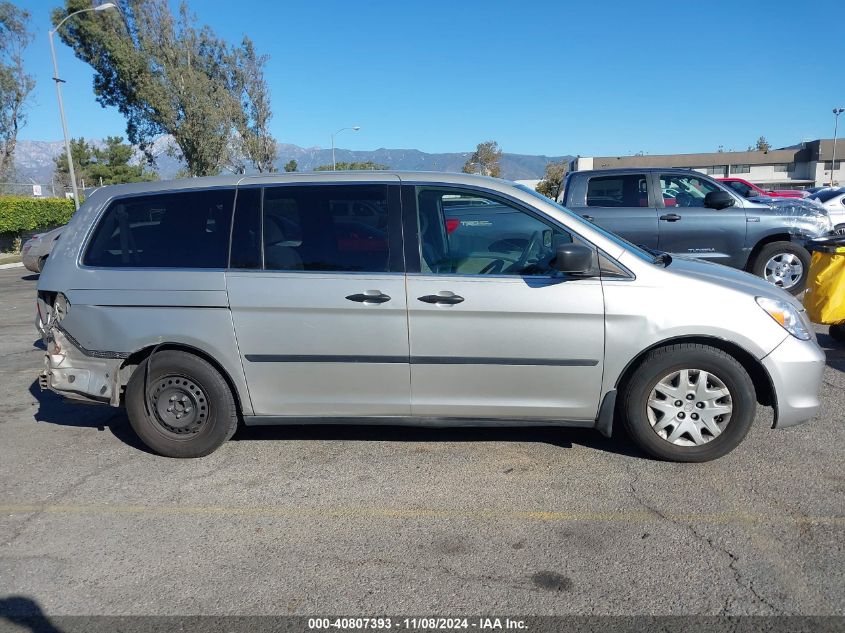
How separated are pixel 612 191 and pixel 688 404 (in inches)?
222

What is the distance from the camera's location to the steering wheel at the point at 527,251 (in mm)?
4066

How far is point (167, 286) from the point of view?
13.8 feet

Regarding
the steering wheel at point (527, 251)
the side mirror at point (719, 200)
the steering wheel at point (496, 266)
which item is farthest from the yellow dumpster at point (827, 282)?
the steering wheel at point (496, 266)

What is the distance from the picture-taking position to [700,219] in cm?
877

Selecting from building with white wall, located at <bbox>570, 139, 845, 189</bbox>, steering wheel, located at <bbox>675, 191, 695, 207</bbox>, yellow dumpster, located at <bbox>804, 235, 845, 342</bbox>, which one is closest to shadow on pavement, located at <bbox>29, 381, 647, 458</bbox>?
yellow dumpster, located at <bbox>804, 235, 845, 342</bbox>

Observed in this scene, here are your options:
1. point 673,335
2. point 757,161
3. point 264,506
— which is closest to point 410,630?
point 264,506

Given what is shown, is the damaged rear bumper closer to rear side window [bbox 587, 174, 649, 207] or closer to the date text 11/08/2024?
the date text 11/08/2024

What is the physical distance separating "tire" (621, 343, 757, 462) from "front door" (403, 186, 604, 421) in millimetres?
285

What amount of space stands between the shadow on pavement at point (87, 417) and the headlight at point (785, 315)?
441 cm

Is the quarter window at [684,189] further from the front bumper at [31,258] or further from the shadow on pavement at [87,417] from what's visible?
the front bumper at [31,258]

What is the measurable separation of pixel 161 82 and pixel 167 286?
3437 centimetres

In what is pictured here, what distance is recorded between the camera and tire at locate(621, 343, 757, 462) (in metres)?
3.94

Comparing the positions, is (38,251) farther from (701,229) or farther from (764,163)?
(764,163)

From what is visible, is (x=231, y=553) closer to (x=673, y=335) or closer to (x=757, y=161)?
(x=673, y=335)
